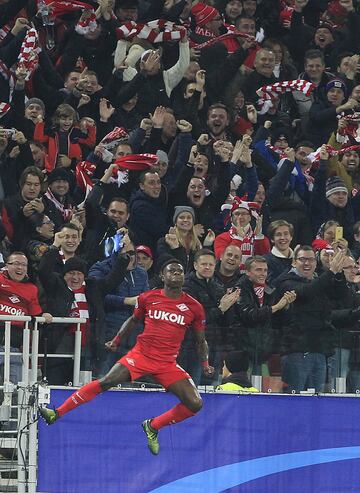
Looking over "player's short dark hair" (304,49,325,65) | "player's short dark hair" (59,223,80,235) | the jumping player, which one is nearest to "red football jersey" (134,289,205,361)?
the jumping player

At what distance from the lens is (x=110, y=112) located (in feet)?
66.8

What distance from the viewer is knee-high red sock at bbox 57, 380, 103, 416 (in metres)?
15.3

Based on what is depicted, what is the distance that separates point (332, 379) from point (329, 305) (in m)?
0.74

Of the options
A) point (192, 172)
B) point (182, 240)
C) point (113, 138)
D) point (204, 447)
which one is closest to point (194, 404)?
point (204, 447)

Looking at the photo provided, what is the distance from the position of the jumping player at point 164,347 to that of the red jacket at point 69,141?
3.77 metres

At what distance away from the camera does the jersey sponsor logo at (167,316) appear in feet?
51.3

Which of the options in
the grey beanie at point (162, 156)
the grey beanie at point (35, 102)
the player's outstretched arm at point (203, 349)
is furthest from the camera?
the grey beanie at point (162, 156)

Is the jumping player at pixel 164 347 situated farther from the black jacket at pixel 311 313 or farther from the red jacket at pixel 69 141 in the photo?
the red jacket at pixel 69 141

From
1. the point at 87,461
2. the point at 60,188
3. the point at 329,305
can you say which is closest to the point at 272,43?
the point at 60,188

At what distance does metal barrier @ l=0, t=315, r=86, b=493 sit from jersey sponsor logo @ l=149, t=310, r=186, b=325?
65 centimetres

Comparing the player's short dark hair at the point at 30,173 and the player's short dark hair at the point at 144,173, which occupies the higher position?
the player's short dark hair at the point at 144,173

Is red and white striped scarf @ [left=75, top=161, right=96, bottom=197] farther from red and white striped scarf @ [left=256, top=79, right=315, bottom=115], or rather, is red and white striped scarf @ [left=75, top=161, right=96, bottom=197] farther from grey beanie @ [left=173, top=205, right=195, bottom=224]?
red and white striped scarf @ [left=256, top=79, right=315, bottom=115]

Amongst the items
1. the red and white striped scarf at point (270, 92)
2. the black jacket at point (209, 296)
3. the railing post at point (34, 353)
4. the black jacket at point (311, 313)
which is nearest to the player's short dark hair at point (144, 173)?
the black jacket at point (209, 296)

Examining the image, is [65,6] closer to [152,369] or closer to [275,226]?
[275,226]
